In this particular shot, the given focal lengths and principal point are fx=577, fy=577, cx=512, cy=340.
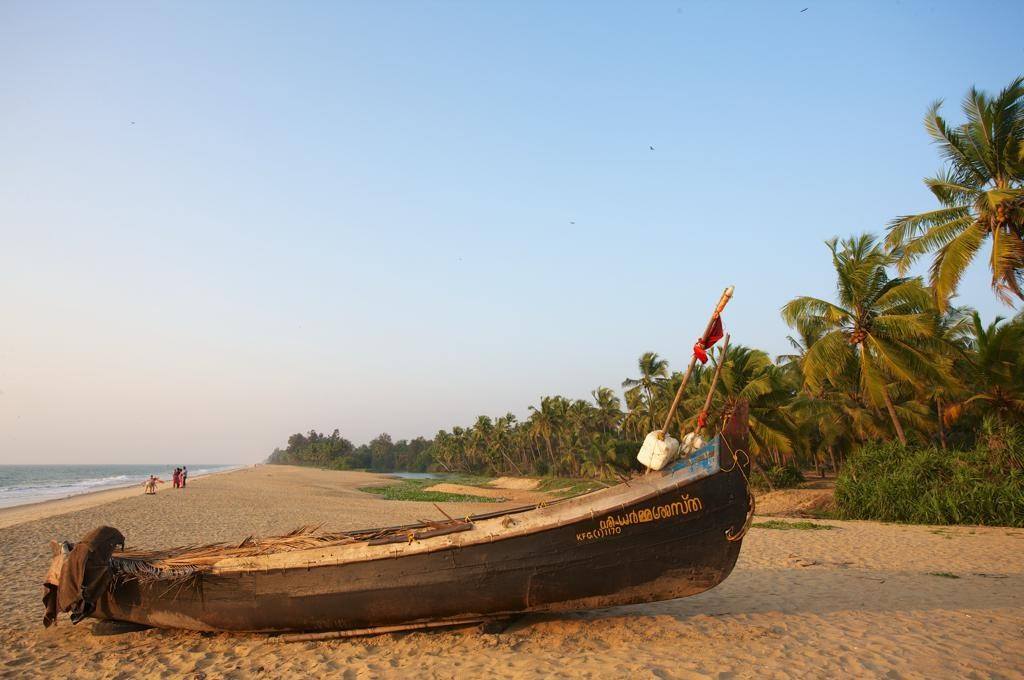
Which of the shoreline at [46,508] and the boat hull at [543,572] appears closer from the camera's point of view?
the boat hull at [543,572]

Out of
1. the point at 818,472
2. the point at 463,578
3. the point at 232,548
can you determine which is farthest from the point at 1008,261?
the point at 818,472

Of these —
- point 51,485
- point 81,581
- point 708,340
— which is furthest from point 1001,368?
point 51,485

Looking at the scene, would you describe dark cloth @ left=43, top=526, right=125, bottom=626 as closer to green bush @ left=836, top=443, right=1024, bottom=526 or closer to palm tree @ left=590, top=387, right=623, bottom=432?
green bush @ left=836, top=443, right=1024, bottom=526

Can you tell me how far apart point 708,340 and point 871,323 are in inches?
581

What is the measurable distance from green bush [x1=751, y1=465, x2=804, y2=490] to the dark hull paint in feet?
65.1

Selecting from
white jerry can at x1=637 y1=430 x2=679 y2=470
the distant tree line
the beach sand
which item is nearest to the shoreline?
the beach sand

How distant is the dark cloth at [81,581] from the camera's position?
6.24m

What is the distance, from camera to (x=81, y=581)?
623cm

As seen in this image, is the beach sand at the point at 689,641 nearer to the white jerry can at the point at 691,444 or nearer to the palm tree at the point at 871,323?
the white jerry can at the point at 691,444

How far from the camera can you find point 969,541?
12375 mm

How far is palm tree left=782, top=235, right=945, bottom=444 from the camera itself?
17031mm

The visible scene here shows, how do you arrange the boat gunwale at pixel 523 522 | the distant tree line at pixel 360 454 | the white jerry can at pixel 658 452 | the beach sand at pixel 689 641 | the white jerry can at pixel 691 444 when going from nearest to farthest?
the beach sand at pixel 689 641
the boat gunwale at pixel 523 522
the white jerry can at pixel 658 452
the white jerry can at pixel 691 444
the distant tree line at pixel 360 454

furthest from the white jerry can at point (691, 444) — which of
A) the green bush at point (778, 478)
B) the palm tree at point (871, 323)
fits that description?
the green bush at point (778, 478)

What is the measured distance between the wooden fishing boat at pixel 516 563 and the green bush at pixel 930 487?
12772 millimetres
